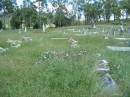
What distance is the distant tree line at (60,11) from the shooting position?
62.5 m

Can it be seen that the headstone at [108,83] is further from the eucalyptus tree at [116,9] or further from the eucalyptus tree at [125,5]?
the eucalyptus tree at [116,9]

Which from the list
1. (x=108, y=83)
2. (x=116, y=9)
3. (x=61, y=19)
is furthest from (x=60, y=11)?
(x=108, y=83)

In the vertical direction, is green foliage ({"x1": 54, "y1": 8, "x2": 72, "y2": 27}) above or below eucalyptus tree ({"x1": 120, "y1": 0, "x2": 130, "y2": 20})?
below

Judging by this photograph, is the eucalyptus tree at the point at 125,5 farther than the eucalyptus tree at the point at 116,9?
No

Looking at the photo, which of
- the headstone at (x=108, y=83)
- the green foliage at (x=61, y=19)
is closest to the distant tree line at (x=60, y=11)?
the green foliage at (x=61, y=19)


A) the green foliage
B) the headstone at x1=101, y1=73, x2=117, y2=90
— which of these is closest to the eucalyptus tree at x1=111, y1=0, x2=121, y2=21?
the green foliage

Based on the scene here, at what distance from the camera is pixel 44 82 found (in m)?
6.68

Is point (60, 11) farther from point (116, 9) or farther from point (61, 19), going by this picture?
point (116, 9)

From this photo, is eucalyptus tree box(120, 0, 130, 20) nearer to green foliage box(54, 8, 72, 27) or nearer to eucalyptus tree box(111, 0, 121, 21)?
eucalyptus tree box(111, 0, 121, 21)

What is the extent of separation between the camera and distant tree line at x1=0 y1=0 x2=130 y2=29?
62.5 m

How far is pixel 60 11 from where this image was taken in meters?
69.4

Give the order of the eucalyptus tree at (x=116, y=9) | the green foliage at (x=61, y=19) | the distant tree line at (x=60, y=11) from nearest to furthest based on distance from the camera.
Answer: the distant tree line at (x=60, y=11), the green foliage at (x=61, y=19), the eucalyptus tree at (x=116, y=9)

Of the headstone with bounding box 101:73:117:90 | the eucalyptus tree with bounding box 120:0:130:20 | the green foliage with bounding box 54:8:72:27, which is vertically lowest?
the headstone with bounding box 101:73:117:90

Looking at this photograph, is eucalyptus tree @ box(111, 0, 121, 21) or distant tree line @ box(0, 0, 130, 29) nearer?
distant tree line @ box(0, 0, 130, 29)
